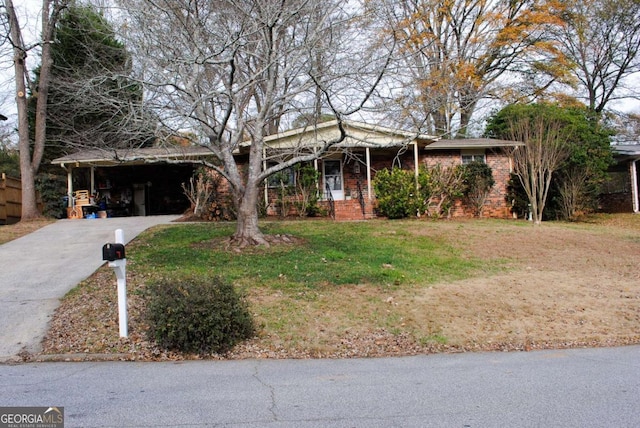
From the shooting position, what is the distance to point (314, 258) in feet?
35.6

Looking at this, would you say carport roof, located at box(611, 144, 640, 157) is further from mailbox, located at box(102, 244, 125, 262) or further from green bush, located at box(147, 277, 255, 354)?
mailbox, located at box(102, 244, 125, 262)

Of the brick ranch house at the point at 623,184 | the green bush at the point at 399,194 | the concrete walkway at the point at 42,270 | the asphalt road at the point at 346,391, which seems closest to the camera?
the asphalt road at the point at 346,391

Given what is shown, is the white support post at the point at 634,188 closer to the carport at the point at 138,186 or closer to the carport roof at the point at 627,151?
the carport roof at the point at 627,151

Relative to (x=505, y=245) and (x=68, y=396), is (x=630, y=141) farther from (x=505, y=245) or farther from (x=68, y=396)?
(x=68, y=396)

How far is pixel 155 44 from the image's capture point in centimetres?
1066

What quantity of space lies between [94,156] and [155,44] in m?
10.5

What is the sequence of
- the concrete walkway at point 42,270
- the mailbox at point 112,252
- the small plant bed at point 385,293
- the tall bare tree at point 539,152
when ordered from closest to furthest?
the mailbox at point 112,252 → the small plant bed at point 385,293 → the concrete walkway at point 42,270 → the tall bare tree at point 539,152

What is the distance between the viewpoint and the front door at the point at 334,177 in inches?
808

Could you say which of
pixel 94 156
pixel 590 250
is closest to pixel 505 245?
pixel 590 250

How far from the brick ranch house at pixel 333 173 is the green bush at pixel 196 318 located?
1063 centimetres

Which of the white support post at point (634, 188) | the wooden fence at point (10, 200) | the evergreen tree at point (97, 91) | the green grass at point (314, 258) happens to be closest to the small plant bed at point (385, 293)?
the green grass at point (314, 258)

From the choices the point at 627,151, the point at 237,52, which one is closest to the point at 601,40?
the point at 627,151

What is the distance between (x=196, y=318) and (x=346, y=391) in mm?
2217

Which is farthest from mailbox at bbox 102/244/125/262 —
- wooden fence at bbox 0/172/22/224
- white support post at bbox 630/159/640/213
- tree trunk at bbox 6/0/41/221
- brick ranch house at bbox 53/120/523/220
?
white support post at bbox 630/159/640/213
